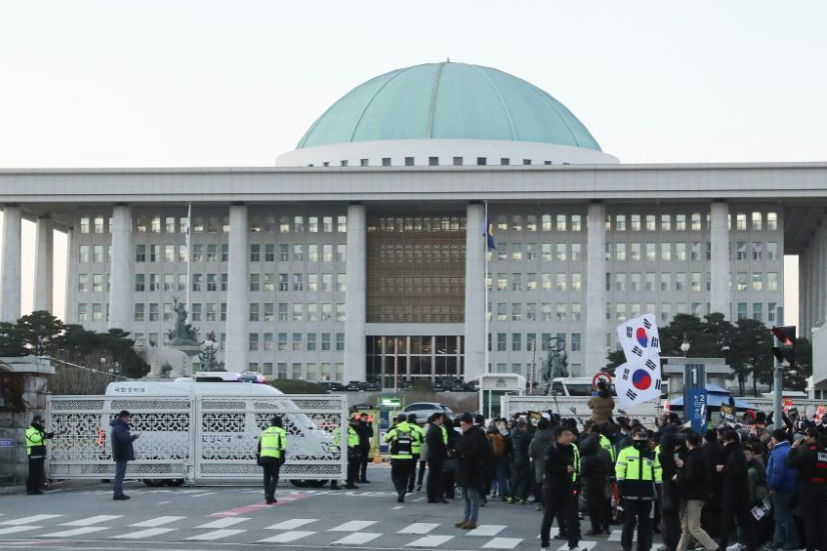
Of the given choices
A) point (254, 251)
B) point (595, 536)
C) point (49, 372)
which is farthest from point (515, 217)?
point (595, 536)

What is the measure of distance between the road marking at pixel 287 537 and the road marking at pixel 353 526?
2.47 feet

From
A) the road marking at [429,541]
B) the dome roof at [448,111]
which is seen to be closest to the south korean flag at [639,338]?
the road marking at [429,541]

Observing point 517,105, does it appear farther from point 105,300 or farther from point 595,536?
point 595,536

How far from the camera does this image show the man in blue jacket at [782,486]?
75.7 feet

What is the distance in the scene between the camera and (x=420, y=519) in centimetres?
2739

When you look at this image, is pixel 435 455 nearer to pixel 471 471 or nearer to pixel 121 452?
pixel 471 471

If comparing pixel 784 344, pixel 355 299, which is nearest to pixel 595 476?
pixel 784 344

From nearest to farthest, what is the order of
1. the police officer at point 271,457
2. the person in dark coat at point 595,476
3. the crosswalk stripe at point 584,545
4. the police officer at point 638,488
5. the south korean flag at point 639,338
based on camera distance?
the police officer at point 638,488 < the crosswalk stripe at point 584,545 < the person in dark coat at point 595,476 < the police officer at point 271,457 < the south korean flag at point 639,338

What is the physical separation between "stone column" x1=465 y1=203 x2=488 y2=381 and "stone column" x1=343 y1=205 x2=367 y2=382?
871 centimetres

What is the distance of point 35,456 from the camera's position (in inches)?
1318

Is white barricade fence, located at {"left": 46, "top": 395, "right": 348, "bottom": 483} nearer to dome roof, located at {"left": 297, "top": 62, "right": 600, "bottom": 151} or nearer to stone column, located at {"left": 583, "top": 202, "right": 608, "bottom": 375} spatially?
stone column, located at {"left": 583, "top": 202, "right": 608, "bottom": 375}

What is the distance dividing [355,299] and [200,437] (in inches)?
3554

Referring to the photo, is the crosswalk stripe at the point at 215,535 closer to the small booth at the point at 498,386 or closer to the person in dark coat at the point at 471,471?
the person in dark coat at the point at 471,471

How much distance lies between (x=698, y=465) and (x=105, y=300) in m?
114
